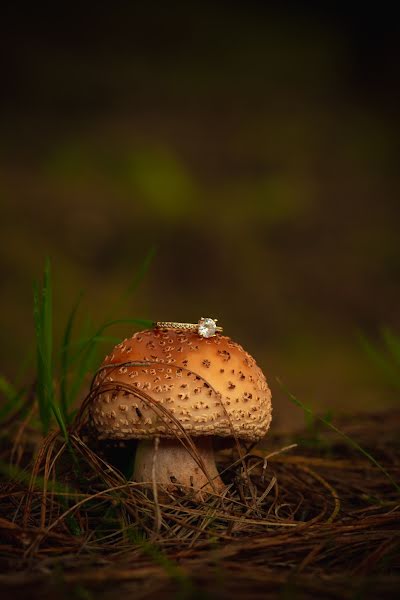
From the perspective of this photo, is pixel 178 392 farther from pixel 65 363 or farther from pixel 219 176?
pixel 219 176

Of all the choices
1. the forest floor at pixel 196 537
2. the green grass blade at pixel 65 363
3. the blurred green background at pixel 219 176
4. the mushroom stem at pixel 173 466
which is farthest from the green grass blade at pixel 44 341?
the blurred green background at pixel 219 176

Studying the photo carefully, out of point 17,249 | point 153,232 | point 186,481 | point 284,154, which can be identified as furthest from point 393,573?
point 284,154

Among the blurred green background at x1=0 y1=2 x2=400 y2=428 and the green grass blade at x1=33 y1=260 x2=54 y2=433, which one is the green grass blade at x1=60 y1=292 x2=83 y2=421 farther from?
the blurred green background at x1=0 y1=2 x2=400 y2=428

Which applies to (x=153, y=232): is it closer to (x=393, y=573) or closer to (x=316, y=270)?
(x=316, y=270)

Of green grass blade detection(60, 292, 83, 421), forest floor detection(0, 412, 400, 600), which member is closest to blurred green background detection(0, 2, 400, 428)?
forest floor detection(0, 412, 400, 600)

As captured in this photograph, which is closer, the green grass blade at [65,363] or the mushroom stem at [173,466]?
the mushroom stem at [173,466]

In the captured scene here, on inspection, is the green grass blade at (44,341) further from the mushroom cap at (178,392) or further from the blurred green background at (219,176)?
the blurred green background at (219,176)
